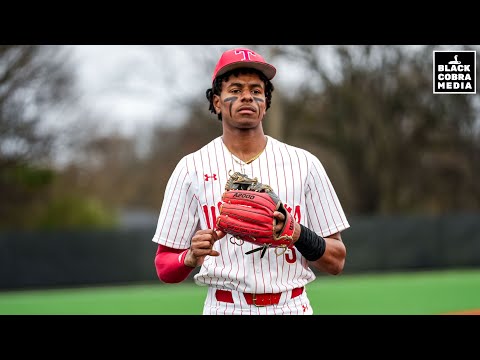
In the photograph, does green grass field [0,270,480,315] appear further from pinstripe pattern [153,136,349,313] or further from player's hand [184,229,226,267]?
player's hand [184,229,226,267]

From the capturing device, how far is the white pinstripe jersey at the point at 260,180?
108 inches

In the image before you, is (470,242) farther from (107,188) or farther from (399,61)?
→ (107,188)

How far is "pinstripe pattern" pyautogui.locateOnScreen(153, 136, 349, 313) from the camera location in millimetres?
2752

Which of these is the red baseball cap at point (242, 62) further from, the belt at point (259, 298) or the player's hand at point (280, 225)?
the belt at point (259, 298)

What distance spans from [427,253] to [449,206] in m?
6.38

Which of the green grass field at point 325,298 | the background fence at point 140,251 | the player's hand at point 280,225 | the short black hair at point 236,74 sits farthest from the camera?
the background fence at point 140,251

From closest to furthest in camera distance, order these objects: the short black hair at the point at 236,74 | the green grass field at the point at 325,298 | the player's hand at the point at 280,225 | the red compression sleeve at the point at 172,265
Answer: the player's hand at the point at 280,225
the red compression sleeve at the point at 172,265
the short black hair at the point at 236,74
the green grass field at the point at 325,298

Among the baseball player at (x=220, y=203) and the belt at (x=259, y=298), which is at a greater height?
the baseball player at (x=220, y=203)

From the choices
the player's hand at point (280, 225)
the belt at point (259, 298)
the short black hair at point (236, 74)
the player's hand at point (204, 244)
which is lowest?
the belt at point (259, 298)

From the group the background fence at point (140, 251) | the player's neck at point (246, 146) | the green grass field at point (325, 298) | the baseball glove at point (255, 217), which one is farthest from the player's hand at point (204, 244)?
the background fence at point (140, 251)

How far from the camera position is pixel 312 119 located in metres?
23.6

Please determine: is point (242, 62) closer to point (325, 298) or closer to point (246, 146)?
point (246, 146)

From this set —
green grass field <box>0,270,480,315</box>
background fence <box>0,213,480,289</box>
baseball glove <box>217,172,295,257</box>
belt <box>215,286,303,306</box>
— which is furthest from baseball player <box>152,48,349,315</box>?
background fence <box>0,213,480,289</box>

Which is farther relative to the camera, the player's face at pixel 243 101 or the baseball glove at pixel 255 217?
the player's face at pixel 243 101
